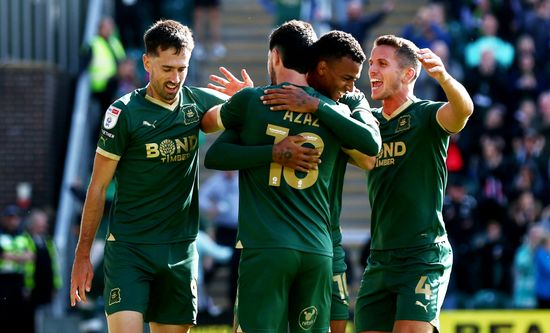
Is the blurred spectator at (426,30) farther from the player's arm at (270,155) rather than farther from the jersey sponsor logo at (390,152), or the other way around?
the player's arm at (270,155)

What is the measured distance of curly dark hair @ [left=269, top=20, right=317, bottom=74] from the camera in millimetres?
7816

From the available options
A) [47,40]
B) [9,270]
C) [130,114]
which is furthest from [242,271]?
[47,40]

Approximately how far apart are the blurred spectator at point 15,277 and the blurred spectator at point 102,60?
102 inches

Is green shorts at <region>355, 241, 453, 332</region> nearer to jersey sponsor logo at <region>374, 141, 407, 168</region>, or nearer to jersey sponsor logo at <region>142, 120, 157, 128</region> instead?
jersey sponsor logo at <region>374, 141, 407, 168</region>

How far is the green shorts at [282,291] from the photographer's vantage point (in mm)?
7645

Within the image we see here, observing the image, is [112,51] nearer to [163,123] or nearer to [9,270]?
[9,270]

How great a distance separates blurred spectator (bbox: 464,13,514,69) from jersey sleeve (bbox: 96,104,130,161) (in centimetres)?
1083

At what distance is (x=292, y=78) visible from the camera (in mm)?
7875

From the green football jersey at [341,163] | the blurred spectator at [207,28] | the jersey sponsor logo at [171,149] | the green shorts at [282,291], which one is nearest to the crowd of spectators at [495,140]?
the blurred spectator at [207,28]

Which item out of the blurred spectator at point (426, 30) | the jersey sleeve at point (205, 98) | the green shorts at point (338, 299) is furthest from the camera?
the blurred spectator at point (426, 30)

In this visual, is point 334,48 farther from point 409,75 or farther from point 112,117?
point 112,117

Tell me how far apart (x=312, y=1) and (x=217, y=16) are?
1.47m

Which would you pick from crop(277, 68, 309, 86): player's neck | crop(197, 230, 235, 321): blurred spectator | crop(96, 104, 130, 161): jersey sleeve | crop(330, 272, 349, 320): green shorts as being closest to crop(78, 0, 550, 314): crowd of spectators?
crop(197, 230, 235, 321): blurred spectator

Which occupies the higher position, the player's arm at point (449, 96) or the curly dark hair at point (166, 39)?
the curly dark hair at point (166, 39)
